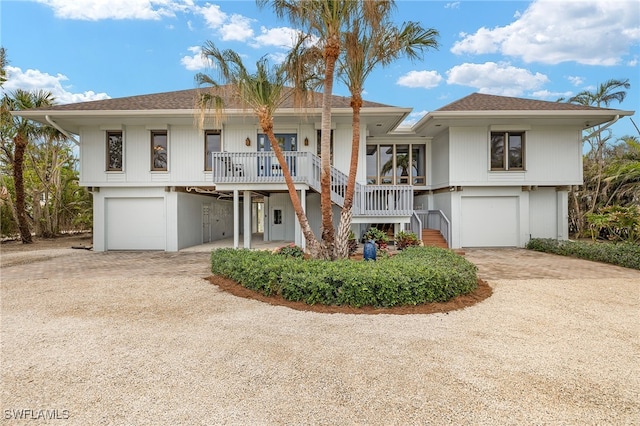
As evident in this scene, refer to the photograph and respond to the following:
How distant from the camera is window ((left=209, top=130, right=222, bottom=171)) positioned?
12158 millimetres

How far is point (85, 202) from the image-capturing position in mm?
18438

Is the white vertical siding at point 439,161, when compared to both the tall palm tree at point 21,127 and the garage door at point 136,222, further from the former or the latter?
the tall palm tree at point 21,127

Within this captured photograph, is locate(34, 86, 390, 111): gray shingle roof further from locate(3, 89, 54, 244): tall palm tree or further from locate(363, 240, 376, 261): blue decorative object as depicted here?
locate(363, 240, 376, 261): blue decorative object

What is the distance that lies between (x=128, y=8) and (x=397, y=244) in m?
12.8

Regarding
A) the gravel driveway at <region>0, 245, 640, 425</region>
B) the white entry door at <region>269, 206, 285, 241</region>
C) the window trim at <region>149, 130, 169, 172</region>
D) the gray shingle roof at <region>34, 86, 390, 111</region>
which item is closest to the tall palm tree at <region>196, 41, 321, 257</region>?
the gray shingle roof at <region>34, 86, 390, 111</region>

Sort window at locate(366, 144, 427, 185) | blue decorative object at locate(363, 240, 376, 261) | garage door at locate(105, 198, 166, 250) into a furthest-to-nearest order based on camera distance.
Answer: window at locate(366, 144, 427, 185)
garage door at locate(105, 198, 166, 250)
blue decorative object at locate(363, 240, 376, 261)

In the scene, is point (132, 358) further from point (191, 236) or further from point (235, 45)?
point (191, 236)

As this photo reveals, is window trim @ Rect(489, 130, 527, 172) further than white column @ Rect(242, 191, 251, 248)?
Yes

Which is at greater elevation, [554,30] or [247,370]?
[554,30]

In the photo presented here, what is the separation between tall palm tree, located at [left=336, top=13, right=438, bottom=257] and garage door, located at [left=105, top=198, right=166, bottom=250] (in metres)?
8.36

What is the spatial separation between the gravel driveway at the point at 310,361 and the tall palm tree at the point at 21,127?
39.0 feet

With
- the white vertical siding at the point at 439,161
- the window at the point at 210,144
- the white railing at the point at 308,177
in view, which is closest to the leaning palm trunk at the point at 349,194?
the white railing at the point at 308,177

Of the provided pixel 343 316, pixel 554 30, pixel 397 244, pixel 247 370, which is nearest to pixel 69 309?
pixel 247 370

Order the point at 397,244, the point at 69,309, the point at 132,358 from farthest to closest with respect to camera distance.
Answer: the point at 397,244, the point at 69,309, the point at 132,358
